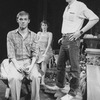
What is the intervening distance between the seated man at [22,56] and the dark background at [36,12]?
10.8 ft

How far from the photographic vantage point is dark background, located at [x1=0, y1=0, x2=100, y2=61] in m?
6.25

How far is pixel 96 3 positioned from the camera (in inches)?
246

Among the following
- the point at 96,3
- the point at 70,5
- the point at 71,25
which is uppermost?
the point at 96,3

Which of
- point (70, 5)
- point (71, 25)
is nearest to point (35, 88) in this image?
point (71, 25)

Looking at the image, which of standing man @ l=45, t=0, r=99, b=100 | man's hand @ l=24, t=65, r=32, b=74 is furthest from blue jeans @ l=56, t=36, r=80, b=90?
man's hand @ l=24, t=65, r=32, b=74

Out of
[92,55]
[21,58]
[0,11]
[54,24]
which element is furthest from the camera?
[54,24]

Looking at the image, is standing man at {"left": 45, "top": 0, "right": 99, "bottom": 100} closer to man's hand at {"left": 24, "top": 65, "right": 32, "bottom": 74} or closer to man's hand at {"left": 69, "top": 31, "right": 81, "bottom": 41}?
man's hand at {"left": 69, "top": 31, "right": 81, "bottom": 41}

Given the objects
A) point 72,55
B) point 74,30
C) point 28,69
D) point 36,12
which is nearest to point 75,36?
point 74,30

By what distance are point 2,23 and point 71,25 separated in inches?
159

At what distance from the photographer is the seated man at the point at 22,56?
9.44 ft

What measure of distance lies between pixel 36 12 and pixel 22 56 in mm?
3762

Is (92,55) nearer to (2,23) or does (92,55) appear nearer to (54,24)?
(54,24)

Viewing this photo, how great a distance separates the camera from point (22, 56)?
3.10 m

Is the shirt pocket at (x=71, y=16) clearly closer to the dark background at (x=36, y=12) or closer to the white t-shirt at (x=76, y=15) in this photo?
the white t-shirt at (x=76, y=15)
